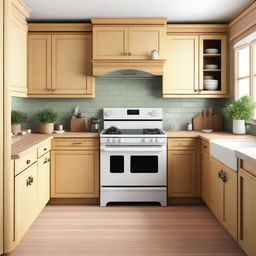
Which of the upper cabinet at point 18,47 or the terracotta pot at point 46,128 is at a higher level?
the upper cabinet at point 18,47

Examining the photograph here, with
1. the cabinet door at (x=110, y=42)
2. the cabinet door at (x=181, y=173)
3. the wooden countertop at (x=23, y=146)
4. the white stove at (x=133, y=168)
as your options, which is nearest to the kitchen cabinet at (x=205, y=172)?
the cabinet door at (x=181, y=173)

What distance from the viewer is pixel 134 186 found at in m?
4.59

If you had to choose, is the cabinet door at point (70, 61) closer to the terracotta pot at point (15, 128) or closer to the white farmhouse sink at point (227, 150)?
the terracotta pot at point (15, 128)

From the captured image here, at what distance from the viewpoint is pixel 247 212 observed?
9.28 feet

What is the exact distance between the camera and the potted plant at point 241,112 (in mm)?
4400

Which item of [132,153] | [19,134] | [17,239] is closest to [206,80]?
[132,153]

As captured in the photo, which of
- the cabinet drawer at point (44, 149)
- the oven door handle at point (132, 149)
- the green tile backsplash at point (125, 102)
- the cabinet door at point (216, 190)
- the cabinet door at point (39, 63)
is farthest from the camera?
the green tile backsplash at point (125, 102)

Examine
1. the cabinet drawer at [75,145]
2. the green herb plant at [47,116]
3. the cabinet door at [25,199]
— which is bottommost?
the cabinet door at [25,199]

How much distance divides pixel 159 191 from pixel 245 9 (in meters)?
2.33

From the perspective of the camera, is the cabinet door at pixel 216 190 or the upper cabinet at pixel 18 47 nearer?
the cabinet door at pixel 216 190

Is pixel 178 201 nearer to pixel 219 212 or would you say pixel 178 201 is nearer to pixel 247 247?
pixel 219 212

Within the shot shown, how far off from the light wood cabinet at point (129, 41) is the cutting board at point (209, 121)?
1.04m

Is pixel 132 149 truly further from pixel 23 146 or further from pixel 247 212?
pixel 247 212

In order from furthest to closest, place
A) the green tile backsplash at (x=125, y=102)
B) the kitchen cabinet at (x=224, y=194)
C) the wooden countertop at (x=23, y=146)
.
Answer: the green tile backsplash at (x=125, y=102), the kitchen cabinet at (x=224, y=194), the wooden countertop at (x=23, y=146)
